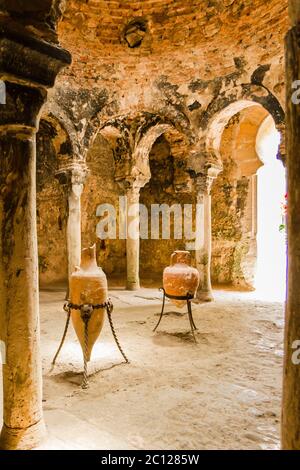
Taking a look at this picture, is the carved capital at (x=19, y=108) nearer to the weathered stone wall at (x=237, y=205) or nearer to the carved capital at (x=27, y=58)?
the carved capital at (x=27, y=58)

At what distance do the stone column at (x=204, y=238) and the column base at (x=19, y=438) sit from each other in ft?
18.6

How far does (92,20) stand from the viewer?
287 inches

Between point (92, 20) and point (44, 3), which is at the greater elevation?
point (92, 20)

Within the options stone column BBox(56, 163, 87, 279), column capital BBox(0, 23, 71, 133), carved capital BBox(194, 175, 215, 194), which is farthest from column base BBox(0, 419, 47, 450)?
carved capital BBox(194, 175, 215, 194)

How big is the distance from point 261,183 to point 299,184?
8.90 metres

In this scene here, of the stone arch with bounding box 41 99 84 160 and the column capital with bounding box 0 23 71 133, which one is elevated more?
the stone arch with bounding box 41 99 84 160

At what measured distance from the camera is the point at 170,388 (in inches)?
137

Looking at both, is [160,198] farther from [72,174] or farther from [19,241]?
[19,241]

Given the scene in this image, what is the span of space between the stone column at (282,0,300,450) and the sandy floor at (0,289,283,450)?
1.20 meters

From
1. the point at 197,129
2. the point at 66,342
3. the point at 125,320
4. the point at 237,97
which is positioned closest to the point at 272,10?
the point at 237,97

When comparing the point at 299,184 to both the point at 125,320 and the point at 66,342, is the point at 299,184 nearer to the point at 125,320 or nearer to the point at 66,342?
the point at 66,342

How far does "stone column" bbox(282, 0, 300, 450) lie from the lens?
147 cm

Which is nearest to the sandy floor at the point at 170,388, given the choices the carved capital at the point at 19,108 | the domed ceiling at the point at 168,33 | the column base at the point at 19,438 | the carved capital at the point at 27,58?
the column base at the point at 19,438
